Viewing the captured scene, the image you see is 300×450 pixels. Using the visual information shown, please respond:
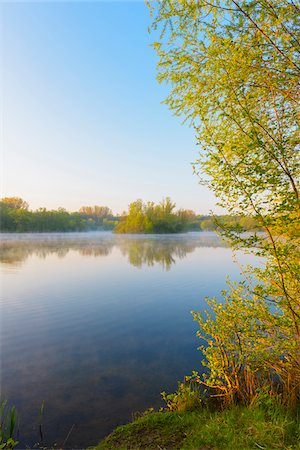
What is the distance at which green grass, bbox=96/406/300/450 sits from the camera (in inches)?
155

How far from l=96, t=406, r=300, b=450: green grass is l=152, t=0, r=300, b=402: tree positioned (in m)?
0.88

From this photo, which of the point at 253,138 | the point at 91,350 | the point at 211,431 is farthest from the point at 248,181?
the point at 91,350

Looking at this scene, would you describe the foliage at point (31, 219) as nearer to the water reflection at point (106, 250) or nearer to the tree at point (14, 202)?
the tree at point (14, 202)

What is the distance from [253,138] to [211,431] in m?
5.12

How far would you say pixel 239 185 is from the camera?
187 inches

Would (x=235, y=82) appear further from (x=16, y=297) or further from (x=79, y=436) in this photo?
(x=16, y=297)

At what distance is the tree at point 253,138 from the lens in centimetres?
454

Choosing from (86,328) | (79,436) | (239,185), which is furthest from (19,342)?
(239,185)

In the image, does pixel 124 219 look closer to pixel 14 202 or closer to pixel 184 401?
pixel 14 202

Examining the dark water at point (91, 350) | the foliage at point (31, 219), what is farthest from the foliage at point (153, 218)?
the dark water at point (91, 350)

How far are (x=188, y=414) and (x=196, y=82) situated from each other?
22.9 ft

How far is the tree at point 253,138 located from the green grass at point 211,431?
0.88m

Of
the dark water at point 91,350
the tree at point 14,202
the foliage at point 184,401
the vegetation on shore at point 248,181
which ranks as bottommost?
the dark water at point 91,350

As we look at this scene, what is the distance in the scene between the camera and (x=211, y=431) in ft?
14.1
